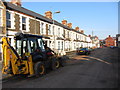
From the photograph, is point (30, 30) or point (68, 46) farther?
point (68, 46)

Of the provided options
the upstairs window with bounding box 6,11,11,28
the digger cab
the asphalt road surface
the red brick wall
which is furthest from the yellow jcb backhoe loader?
the red brick wall

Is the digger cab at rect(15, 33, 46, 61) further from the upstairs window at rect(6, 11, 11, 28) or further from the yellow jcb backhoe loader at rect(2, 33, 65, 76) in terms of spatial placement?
the upstairs window at rect(6, 11, 11, 28)

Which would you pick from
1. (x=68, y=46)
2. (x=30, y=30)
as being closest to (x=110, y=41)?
(x=68, y=46)

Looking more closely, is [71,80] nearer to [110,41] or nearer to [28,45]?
[28,45]

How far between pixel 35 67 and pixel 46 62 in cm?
162

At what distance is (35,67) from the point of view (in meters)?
7.93

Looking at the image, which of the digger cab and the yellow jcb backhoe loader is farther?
the digger cab

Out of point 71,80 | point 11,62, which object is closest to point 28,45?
point 11,62

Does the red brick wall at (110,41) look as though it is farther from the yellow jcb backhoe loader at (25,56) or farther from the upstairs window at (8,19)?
the yellow jcb backhoe loader at (25,56)

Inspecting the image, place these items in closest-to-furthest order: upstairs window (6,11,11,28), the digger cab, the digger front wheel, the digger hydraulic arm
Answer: the digger hydraulic arm
the digger front wheel
the digger cab
upstairs window (6,11,11,28)

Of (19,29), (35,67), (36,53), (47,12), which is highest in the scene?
(47,12)

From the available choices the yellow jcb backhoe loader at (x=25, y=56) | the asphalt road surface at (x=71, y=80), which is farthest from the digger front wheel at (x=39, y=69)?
the asphalt road surface at (x=71, y=80)

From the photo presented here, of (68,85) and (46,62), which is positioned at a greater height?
(46,62)

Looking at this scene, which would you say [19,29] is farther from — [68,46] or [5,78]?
[68,46]
